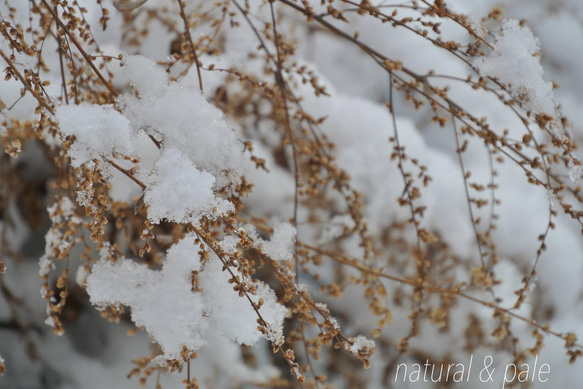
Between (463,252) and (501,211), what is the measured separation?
0.32m

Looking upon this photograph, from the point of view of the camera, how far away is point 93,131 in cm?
43

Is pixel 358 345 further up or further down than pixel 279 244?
further down

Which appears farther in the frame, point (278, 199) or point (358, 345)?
point (278, 199)

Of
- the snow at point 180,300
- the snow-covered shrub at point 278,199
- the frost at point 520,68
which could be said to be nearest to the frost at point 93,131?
the snow-covered shrub at point 278,199

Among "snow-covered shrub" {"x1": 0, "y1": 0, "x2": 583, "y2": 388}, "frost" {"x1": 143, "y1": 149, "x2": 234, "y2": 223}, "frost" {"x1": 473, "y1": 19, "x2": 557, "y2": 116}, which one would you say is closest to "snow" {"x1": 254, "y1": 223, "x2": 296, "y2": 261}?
"snow-covered shrub" {"x1": 0, "y1": 0, "x2": 583, "y2": 388}

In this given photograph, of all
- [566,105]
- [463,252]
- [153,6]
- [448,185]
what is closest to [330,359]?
[463,252]

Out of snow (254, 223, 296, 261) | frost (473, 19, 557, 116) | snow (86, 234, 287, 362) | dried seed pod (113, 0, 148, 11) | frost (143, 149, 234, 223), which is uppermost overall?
frost (473, 19, 557, 116)

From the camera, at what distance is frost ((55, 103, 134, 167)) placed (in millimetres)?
428

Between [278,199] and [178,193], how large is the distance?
1.01 m

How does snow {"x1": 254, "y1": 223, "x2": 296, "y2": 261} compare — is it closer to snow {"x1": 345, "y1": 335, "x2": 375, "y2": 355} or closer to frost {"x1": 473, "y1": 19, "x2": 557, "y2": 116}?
snow {"x1": 345, "y1": 335, "x2": 375, "y2": 355}

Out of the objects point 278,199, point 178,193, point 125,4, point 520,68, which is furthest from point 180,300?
point 278,199

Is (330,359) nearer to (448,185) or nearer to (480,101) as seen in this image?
(448,185)

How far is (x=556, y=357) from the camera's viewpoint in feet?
5.44

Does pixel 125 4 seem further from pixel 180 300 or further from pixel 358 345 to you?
pixel 358 345
